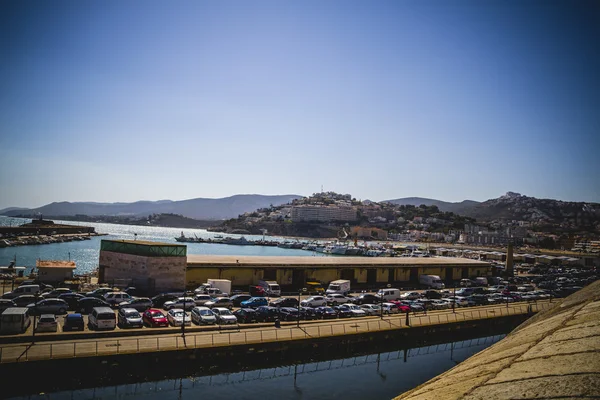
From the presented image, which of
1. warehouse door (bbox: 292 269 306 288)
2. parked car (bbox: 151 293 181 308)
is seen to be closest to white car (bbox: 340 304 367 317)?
warehouse door (bbox: 292 269 306 288)

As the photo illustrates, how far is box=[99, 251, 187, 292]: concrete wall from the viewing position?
86.7 ft

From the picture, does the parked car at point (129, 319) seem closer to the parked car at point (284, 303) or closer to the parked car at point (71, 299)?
the parked car at point (71, 299)

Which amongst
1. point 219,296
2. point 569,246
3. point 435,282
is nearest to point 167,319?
point 219,296

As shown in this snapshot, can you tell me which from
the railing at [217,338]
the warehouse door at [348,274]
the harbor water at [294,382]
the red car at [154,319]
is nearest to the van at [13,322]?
the railing at [217,338]

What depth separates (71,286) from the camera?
88.5 feet

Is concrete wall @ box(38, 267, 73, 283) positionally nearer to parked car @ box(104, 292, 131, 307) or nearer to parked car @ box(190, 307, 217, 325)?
parked car @ box(104, 292, 131, 307)

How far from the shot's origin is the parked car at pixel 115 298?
73.3 ft

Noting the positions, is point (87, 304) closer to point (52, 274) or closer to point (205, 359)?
point (205, 359)

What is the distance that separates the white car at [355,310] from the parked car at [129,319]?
11.9m

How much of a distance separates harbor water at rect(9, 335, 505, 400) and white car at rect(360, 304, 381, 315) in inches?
125

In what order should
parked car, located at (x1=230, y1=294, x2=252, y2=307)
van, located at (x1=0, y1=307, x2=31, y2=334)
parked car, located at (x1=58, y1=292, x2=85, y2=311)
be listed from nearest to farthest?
van, located at (x1=0, y1=307, x2=31, y2=334) < parked car, located at (x1=58, y1=292, x2=85, y2=311) < parked car, located at (x1=230, y1=294, x2=252, y2=307)

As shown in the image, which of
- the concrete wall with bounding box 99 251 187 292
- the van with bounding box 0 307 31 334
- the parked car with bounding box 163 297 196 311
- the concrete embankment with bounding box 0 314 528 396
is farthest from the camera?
the concrete wall with bounding box 99 251 187 292

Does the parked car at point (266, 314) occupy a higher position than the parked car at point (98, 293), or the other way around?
the parked car at point (98, 293)

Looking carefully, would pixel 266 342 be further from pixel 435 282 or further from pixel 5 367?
pixel 435 282
